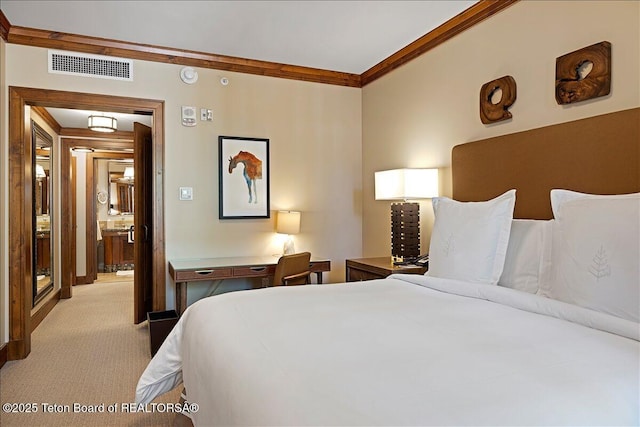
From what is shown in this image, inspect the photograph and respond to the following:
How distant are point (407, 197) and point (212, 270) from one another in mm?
1638

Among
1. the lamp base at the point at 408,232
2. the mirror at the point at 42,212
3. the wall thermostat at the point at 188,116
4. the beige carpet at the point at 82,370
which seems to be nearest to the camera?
the beige carpet at the point at 82,370

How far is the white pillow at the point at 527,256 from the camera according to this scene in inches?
79.1

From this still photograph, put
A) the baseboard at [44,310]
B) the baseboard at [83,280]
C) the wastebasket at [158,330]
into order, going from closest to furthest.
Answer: the wastebasket at [158,330]
the baseboard at [44,310]
the baseboard at [83,280]

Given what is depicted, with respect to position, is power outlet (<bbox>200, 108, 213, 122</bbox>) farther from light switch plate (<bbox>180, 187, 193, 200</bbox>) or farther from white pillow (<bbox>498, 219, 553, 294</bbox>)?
white pillow (<bbox>498, 219, 553, 294</bbox>)

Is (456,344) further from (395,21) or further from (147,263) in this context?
(147,263)

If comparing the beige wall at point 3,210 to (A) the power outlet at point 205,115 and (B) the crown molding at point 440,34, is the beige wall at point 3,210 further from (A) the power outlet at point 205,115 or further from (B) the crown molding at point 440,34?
(B) the crown molding at point 440,34

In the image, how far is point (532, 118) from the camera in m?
2.57

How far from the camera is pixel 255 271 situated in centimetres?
351

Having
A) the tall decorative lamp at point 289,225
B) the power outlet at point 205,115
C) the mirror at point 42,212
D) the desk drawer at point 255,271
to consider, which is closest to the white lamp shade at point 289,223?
the tall decorative lamp at point 289,225

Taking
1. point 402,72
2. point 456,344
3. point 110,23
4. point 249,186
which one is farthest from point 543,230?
point 110,23

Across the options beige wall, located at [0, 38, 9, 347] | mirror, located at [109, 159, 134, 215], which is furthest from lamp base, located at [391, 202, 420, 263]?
mirror, located at [109, 159, 134, 215]

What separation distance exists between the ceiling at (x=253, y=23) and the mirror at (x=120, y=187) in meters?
6.17

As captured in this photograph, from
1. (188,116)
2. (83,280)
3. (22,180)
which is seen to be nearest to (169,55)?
(188,116)

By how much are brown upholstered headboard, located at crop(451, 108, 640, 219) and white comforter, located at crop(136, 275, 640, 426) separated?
2.61 ft
